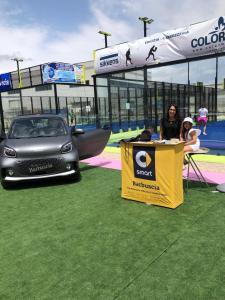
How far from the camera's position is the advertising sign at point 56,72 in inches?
635

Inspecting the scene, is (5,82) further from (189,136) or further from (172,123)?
(189,136)

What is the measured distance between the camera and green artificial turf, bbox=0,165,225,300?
283 cm

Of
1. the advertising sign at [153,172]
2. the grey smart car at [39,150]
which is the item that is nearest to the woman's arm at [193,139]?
the advertising sign at [153,172]

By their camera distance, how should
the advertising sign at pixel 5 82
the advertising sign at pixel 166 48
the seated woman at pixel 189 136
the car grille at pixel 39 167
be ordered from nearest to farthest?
1. the seated woman at pixel 189 136
2. the car grille at pixel 39 167
3. the advertising sign at pixel 166 48
4. the advertising sign at pixel 5 82

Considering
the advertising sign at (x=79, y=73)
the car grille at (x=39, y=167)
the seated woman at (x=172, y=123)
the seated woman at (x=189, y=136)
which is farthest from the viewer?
the advertising sign at (x=79, y=73)

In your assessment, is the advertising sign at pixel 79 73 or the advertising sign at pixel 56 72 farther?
the advertising sign at pixel 79 73

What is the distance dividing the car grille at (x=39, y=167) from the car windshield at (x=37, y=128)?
103 centimetres

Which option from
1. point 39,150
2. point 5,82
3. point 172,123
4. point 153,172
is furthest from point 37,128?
point 5,82

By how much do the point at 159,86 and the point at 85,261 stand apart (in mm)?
16227

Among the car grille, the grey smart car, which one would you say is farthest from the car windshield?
the car grille

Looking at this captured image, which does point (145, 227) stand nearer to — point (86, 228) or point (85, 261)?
point (86, 228)

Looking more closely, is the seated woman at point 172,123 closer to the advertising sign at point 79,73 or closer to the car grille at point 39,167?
the car grille at point 39,167

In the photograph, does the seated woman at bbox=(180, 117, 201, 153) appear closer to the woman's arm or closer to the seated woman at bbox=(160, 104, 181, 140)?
the woman's arm

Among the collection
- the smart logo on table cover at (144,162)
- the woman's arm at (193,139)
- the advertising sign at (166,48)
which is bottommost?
the smart logo on table cover at (144,162)
